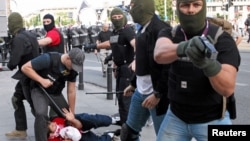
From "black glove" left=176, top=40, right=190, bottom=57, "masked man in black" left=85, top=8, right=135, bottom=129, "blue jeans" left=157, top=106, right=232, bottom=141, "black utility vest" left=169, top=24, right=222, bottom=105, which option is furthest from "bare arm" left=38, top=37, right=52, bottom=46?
"black glove" left=176, top=40, right=190, bottom=57

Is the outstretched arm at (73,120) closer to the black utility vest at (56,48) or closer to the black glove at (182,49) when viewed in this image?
the black utility vest at (56,48)

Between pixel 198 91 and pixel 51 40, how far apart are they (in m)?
5.14

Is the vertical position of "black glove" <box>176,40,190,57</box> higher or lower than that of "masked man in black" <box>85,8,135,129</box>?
higher

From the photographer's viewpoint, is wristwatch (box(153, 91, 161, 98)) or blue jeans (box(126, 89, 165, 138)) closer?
wristwatch (box(153, 91, 161, 98))

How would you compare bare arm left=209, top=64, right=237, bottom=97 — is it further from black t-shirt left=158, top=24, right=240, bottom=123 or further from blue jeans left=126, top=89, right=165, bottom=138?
blue jeans left=126, top=89, right=165, bottom=138

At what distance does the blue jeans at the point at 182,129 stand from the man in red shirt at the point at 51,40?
15.4 ft

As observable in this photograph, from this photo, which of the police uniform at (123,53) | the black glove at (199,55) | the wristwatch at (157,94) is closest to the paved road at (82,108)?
the police uniform at (123,53)

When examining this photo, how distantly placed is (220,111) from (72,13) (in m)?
128

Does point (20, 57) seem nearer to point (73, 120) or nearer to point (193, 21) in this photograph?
point (73, 120)

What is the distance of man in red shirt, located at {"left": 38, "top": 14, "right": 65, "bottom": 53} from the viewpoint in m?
7.93

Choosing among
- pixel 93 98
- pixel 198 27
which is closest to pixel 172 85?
pixel 198 27

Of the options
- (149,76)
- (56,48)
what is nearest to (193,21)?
(149,76)

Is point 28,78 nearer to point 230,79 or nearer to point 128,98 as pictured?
point 128,98

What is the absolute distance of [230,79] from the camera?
2.92 m
